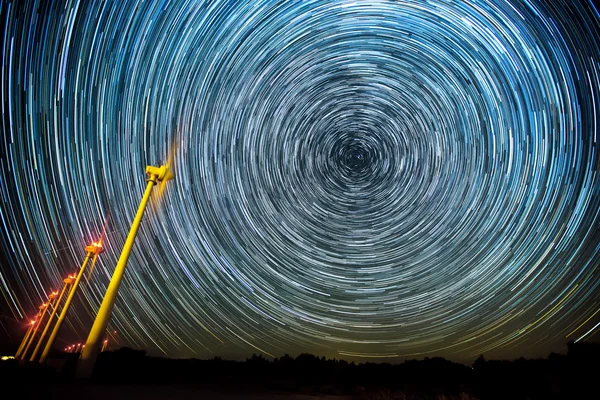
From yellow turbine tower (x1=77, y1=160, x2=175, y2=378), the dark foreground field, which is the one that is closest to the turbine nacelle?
yellow turbine tower (x1=77, y1=160, x2=175, y2=378)

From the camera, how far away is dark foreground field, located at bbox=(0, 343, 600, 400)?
31.2 feet

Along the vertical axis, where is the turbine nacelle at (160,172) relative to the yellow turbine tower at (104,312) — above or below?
above

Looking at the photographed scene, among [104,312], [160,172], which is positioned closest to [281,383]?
[104,312]

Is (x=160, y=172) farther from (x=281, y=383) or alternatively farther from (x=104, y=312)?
(x=281, y=383)

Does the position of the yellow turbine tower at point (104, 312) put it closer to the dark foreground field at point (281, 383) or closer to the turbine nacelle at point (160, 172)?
the turbine nacelle at point (160, 172)

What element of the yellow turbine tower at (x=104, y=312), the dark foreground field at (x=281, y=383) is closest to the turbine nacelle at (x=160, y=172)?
the yellow turbine tower at (x=104, y=312)

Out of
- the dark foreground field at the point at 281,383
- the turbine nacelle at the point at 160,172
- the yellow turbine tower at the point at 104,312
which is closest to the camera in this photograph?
the dark foreground field at the point at 281,383

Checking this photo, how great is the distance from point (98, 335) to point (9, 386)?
2578 mm

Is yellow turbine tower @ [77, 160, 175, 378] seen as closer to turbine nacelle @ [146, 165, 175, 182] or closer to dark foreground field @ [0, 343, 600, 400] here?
turbine nacelle @ [146, 165, 175, 182]

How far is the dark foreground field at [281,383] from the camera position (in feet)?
31.2

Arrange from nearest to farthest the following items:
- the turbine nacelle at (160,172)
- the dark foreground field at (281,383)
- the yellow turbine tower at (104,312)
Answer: the dark foreground field at (281,383) → the yellow turbine tower at (104,312) → the turbine nacelle at (160,172)

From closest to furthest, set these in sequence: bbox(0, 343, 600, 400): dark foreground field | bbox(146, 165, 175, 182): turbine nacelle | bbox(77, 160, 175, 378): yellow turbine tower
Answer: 1. bbox(0, 343, 600, 400): dark foreground field
2. bbox(77, 160, 175, 378): yellow turbine tower
3. bbox(146, 165, 175, 182): turbine nacelle

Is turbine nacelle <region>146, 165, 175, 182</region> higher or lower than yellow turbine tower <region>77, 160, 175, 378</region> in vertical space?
higher

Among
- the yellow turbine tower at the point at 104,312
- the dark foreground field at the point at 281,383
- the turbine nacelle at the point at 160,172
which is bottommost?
the dark foreground field at the point at 281,383
